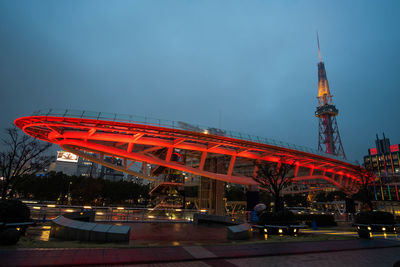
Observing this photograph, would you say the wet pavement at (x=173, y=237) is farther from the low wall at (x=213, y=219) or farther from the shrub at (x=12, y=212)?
the shrub at (x=12, y=212)

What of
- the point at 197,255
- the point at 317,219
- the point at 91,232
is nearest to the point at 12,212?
the point at 91,232

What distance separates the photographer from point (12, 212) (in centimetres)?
1037

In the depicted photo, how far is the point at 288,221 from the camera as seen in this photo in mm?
15242

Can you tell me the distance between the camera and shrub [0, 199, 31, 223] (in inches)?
400

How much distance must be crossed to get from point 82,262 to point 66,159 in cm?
11995

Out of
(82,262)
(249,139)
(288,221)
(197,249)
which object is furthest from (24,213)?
(249,139)

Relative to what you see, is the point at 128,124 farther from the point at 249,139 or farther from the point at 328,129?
the point at 328,129

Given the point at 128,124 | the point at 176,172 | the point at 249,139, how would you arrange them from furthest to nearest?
1. the point at 176,172
2. the point at 249,139
3. the point at 128,124

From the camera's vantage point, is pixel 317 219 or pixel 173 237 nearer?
pixel 173 237

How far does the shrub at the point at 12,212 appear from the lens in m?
10.2

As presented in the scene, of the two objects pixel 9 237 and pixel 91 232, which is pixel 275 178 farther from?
pixel 9 237

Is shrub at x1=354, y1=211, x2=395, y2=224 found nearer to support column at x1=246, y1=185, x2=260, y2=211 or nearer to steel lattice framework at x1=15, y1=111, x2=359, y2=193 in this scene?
steel lattice framework at x1=15, y1=111, x2=359, y2=193

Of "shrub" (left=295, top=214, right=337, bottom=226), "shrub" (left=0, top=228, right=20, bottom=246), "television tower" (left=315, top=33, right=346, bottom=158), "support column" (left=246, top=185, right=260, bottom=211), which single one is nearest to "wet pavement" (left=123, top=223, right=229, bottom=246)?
"shrub" (left=0, top=228, right=20, bottom=246)

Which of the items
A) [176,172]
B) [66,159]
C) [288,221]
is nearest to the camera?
[288,221]
